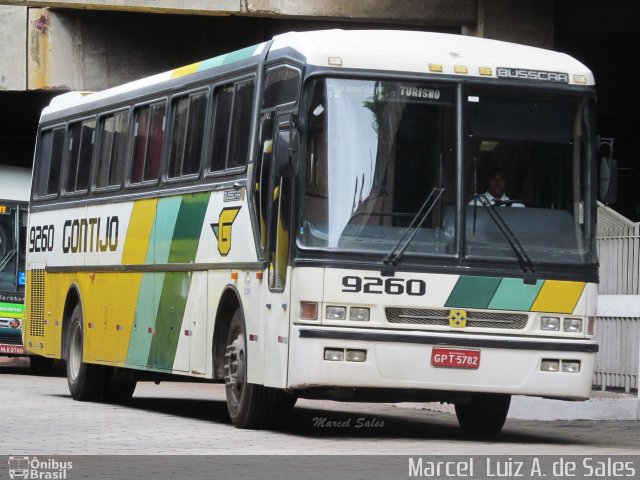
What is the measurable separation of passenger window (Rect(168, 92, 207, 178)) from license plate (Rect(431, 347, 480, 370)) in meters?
3.72

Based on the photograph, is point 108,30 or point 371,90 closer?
point 371,90

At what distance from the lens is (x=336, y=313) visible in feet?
43.7

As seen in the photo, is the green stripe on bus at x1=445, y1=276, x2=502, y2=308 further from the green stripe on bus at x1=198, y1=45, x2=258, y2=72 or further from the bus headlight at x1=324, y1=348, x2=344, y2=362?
the green stripe on bus at x1=198, y1=45, x2=258, y2=72

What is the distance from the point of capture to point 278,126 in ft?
46.0

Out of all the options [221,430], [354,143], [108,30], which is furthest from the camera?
[108,30]

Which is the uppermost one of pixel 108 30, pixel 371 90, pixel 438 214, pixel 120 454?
pixel 108 30

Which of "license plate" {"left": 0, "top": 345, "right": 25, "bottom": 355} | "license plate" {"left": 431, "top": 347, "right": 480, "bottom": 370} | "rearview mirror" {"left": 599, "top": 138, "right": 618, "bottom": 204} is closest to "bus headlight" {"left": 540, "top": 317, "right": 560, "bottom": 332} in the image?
"license plate" {"left": 431, "top": 347, "right": 480, "bottom": 370}

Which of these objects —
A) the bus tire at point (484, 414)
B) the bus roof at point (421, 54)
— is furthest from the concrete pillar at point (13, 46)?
the bus tire at point (484, 414)

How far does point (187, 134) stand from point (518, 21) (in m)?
8.80

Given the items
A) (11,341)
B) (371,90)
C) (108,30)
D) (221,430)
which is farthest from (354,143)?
(11,341)
